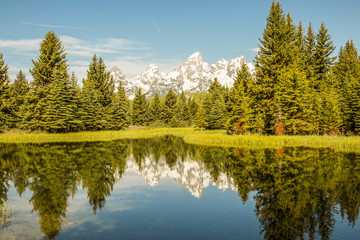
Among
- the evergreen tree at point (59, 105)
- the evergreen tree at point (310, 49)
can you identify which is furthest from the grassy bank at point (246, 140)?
the evergreen tree at point (310, 49)

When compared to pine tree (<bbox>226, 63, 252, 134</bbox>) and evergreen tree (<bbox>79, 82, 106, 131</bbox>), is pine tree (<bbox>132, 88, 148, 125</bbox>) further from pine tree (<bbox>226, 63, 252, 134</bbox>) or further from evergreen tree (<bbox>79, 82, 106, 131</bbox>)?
pine tree (<bbox>226, 63, 252, 134</bbox>)

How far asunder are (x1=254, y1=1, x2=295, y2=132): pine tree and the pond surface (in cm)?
2139

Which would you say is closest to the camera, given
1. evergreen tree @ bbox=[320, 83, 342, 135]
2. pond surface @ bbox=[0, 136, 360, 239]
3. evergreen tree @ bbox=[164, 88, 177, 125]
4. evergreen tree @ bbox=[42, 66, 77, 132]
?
pond surface @ bbox=[0, 136, 360, 239]

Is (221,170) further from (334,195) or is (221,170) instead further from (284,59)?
(284,59)

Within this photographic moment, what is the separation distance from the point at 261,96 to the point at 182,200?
34.8 metres

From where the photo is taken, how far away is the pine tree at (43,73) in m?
49.3

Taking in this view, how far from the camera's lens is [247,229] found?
31.5ft

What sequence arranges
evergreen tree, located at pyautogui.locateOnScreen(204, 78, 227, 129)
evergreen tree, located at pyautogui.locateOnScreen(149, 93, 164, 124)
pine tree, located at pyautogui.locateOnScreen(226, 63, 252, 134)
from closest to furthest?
pine tree, located at pyautogui.locateOnScreen(226, 63, 252, 134)
evergreen tree, located at pyautogui.locateOnScreen(204, 78, 227, 129)
evergreen tree, located at pyautogui.locateOnScreen(149, 93, 164, 124)

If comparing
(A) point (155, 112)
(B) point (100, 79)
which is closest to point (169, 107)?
(A) point (155, 112)

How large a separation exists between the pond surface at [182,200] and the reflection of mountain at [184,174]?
0.24 feet

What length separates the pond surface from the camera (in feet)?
30.7

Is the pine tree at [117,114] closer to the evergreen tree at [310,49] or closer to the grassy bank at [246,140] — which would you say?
the grassy bank at [246,140]

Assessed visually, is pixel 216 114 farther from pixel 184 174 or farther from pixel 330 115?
pixel 184 174

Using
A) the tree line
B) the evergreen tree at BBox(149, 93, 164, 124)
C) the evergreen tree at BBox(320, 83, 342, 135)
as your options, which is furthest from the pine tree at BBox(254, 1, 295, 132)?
the evergreen tree at BBox(149, 93, 164, 124)
